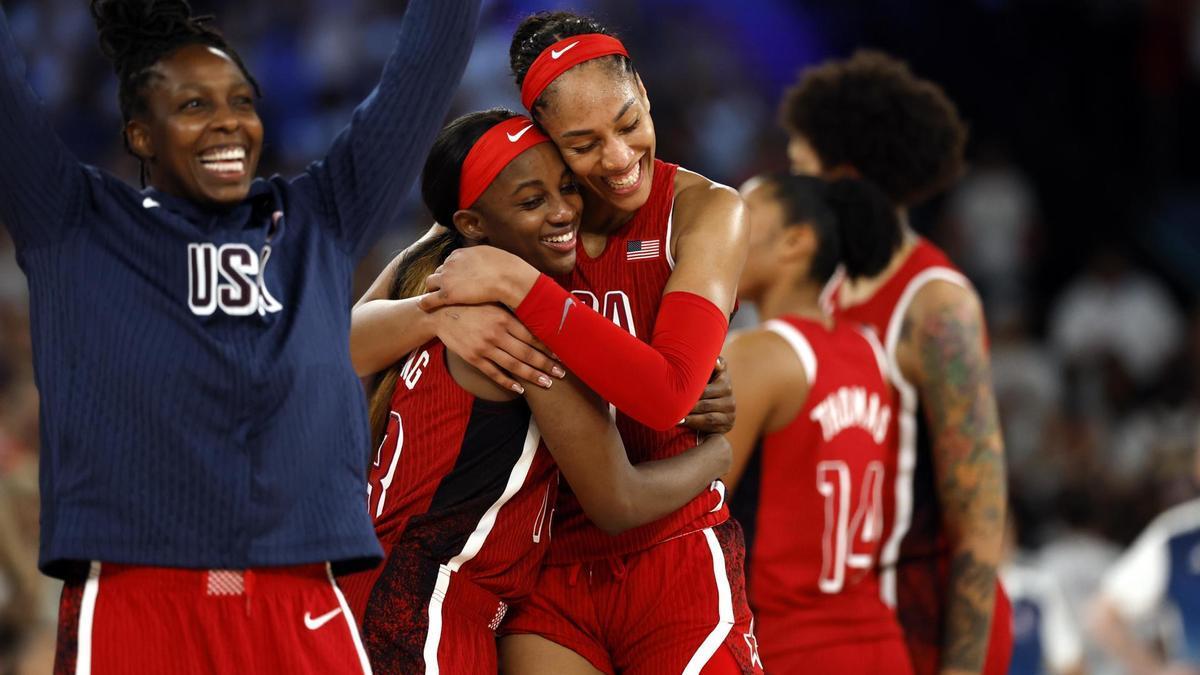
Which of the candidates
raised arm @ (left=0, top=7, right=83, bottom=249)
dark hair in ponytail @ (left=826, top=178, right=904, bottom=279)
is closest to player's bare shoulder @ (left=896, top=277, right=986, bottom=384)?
dark hair in ponytail @ (left=826, top=178, right=904, bottom=279)

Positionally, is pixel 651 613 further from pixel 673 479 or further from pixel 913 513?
pixel 913 513

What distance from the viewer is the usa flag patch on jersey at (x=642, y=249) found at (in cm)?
355

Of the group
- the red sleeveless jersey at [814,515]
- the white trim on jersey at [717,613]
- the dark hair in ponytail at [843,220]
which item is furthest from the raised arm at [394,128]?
the dark hair in ponytail at [843,220]

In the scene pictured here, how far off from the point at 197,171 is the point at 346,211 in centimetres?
33

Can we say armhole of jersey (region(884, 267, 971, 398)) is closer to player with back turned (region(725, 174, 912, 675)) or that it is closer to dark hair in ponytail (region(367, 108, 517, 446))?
player with back turned (region(725, 174, 912, 675))

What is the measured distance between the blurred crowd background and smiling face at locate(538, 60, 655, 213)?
5869 mm

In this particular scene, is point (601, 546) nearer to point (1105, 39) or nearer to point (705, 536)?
point (705, 536)

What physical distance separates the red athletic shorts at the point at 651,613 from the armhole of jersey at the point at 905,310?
4.63ft

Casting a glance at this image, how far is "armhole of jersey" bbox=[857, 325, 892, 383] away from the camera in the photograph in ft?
15.1

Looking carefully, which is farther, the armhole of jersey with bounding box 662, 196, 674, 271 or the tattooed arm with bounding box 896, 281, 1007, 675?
the tattooed arm with bounding box 896, 281, 1007, 675

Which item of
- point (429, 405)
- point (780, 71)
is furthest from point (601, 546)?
point (780, 71)

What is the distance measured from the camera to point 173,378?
262cm

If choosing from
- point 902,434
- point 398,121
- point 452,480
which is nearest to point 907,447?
point 902,434

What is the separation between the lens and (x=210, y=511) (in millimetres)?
2621
